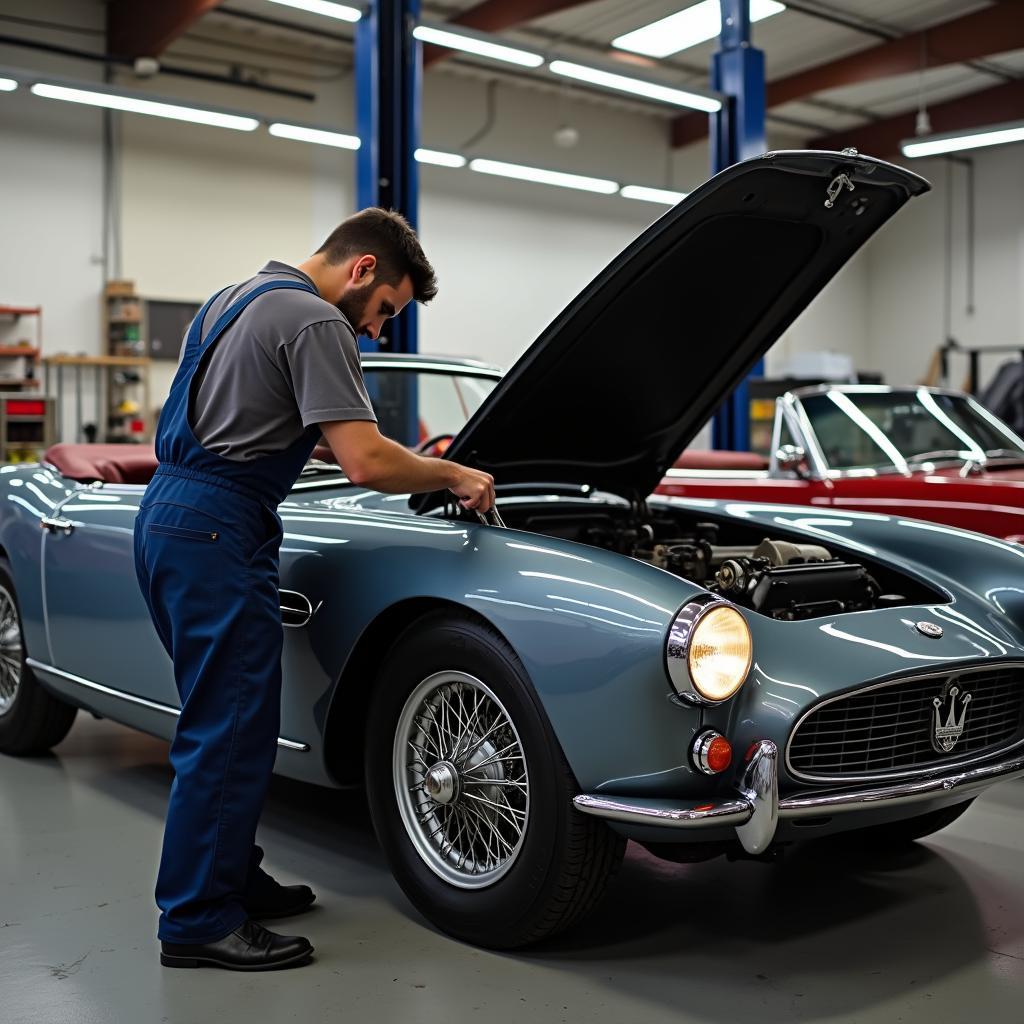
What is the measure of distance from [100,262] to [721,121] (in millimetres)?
6902

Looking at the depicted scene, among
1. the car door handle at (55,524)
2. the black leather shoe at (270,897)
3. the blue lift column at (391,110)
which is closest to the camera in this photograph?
the black leather shoe at (270,897)

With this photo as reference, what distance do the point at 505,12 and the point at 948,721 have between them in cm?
1164

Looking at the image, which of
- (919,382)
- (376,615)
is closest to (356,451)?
(376,615)

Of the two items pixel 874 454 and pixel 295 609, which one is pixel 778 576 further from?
pixel 874 454

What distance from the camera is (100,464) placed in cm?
409

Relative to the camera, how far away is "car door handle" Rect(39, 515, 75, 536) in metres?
3.66

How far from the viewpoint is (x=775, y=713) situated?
7.48ft

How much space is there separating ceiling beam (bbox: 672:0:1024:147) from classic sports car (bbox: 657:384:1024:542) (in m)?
9.23

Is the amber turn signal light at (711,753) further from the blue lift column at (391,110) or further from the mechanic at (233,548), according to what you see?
the blue lift column at (391,110)

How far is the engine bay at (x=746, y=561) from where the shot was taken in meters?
2.89

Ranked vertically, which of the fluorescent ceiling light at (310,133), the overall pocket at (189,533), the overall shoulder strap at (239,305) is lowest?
the overall pocket at (189,533)

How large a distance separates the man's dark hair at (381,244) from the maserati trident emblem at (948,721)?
135 cm

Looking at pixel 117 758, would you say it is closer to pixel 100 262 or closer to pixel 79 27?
pixel 100 262

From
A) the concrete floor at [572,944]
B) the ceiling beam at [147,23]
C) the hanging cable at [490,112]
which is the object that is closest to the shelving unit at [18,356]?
the ceiling beam at [147,23]
